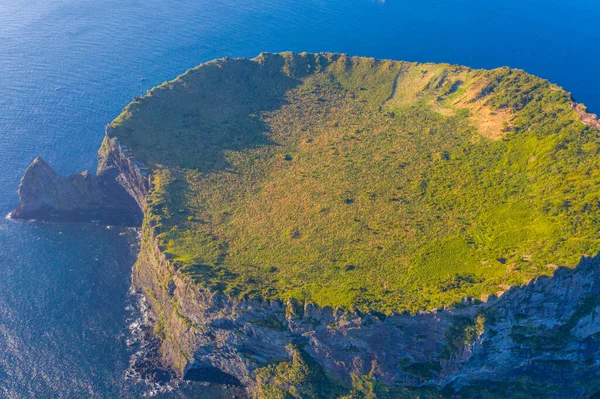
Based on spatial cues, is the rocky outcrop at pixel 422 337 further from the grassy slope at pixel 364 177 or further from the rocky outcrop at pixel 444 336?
the grassy slope at pixel 364 177

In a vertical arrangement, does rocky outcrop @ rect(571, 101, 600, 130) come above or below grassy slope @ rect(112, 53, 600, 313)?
above

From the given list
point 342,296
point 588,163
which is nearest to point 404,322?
point 342,296

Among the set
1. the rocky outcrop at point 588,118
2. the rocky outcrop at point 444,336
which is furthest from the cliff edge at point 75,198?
the rocky outcrop at point 588,118

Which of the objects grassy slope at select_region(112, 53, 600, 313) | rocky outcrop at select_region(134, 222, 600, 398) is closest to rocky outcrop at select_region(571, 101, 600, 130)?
grassy slope at select_region(112, 53, 600, 313)

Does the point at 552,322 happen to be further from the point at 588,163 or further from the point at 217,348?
the point at 217,348

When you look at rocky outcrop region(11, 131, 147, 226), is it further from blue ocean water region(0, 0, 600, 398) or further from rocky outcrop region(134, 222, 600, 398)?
rocky outcrop region(134, 222, 600, 398)

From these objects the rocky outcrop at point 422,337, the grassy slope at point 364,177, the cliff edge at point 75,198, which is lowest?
the cliff edge at point 75,198

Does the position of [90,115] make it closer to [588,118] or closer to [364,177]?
[364,177]
